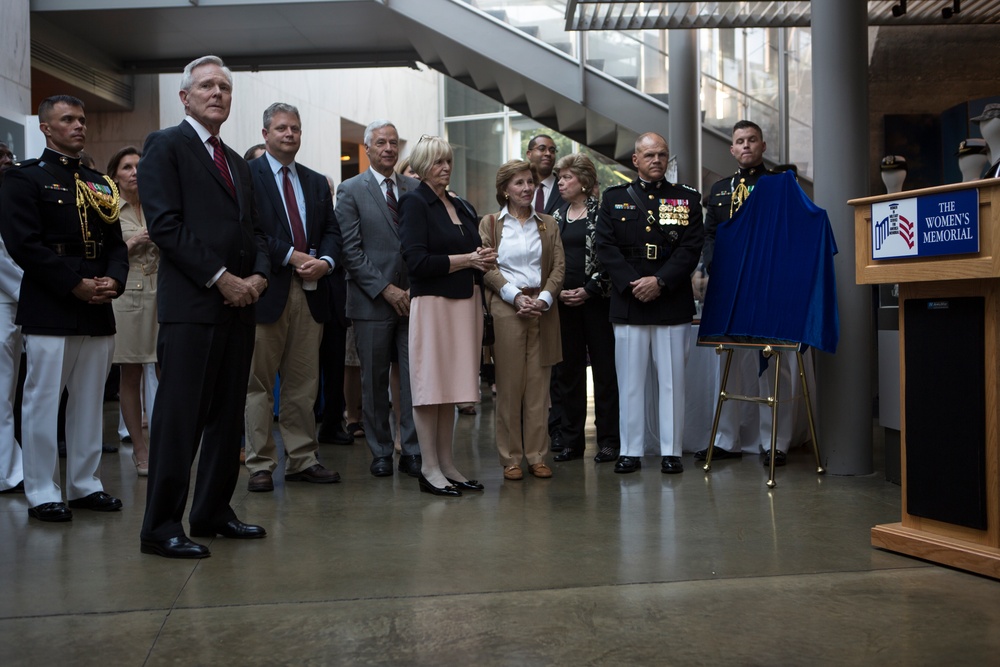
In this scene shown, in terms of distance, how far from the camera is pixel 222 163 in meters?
3.88

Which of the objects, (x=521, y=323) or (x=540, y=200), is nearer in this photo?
(x=521, y=323)

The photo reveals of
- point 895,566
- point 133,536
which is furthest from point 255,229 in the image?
point 895,566

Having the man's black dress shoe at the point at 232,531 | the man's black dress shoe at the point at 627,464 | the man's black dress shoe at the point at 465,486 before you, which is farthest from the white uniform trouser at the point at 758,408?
the man's black dress shoe at the point at 232,531

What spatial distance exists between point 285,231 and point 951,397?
321 cm

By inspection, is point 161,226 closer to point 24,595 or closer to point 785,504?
point 24,595

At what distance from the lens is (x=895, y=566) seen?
341cm

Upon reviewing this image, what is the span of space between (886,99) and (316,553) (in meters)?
7.32

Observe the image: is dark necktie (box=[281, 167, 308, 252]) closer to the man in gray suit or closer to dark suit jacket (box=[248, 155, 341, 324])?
dark suit jacket (box=[248, 155, 341, 324])

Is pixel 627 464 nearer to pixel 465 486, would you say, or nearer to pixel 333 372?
pixel 465 486

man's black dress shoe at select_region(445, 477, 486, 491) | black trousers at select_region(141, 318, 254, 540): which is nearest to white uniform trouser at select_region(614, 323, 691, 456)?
man's black dress shoe at select_region(445, 477, 486, 491)

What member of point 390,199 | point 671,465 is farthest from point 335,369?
point 671,465

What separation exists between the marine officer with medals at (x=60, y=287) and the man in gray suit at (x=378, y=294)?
1.29m

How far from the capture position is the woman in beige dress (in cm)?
569

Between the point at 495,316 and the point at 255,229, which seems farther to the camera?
the point at 495,316
